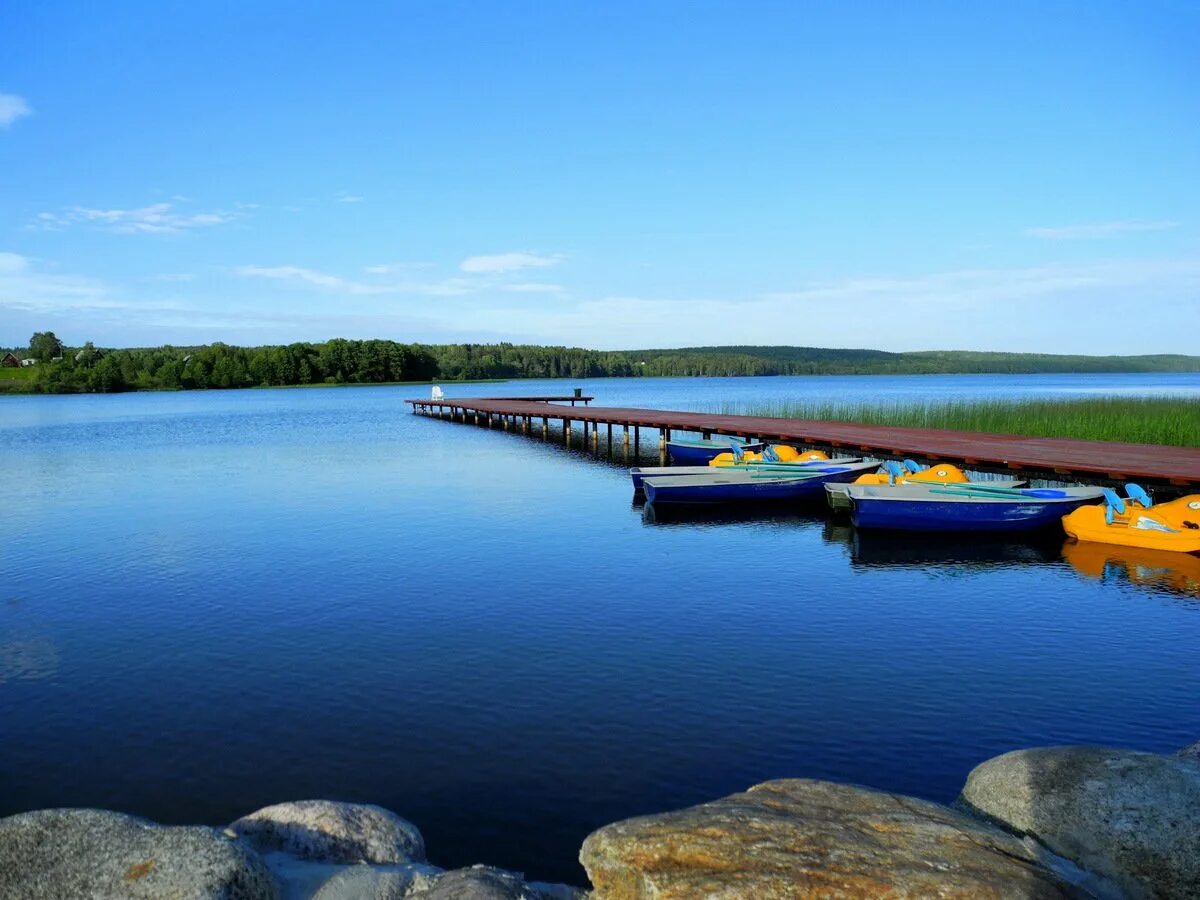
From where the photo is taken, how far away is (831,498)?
20938 millimetres

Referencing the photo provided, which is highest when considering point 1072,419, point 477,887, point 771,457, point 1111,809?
point 1072,419

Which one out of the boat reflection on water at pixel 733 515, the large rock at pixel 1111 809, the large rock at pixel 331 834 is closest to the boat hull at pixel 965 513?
the boat reflection on water at pixel 733 515

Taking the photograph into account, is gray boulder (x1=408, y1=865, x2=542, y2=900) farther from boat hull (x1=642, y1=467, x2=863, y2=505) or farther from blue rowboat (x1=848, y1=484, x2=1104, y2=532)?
boat hull (x1=642, y1=467, x2=863, y2=505)

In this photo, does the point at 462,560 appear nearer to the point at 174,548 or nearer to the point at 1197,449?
the point at 174,548

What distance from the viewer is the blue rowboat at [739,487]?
70.2ft

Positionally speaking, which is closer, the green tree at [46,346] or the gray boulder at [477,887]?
the gray boulder at [477,887]

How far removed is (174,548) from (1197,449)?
22.8 m

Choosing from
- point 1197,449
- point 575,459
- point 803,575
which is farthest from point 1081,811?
point 575,459

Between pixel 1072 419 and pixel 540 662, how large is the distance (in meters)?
25.1

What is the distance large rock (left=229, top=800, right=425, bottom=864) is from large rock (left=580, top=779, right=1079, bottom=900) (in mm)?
1412

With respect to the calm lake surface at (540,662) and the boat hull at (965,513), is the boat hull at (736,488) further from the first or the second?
the boat hull at (965,513)

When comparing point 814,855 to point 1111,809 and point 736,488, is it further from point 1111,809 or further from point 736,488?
point 736,488

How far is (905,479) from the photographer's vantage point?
66.4 ft

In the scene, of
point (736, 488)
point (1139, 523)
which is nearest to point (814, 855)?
point (1139, 523)
